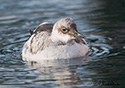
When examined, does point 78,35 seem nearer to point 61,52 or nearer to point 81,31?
point 61,52

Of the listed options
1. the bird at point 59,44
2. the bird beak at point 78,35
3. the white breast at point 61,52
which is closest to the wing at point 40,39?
the bird at point 59,44

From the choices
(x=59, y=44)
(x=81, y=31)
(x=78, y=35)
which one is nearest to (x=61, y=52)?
(x=59, y=44)

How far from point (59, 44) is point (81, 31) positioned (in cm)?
338

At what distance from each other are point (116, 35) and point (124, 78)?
4.62 meters

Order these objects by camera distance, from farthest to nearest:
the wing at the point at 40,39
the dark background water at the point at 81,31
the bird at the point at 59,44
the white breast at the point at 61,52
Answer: the wing at the point at 40,39, the white breast at the point at 61,52, the bird at the point at 59,44, the dark background water at the point at 81,31

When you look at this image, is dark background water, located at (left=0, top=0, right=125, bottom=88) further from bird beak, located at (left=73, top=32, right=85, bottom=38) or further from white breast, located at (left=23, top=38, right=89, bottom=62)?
bird beak, located at (left=73, top=32, right=85, bottom=38)

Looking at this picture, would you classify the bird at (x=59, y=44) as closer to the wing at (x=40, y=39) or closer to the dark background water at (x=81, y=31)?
the wing at (x=40, y=39)

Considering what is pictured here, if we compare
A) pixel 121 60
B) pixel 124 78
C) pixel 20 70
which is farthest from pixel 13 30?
pixel 124 78

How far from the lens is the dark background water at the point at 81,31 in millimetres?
9250

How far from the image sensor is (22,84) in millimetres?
9133

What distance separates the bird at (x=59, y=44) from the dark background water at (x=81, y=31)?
17.7 inches

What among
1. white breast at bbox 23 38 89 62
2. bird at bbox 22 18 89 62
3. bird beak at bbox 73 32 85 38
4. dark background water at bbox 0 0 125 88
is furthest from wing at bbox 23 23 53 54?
bird beak at bbox 73 32 85 38

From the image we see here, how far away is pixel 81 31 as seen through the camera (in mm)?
14609

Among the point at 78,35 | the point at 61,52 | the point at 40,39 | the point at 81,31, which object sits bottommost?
the point at 61,52
